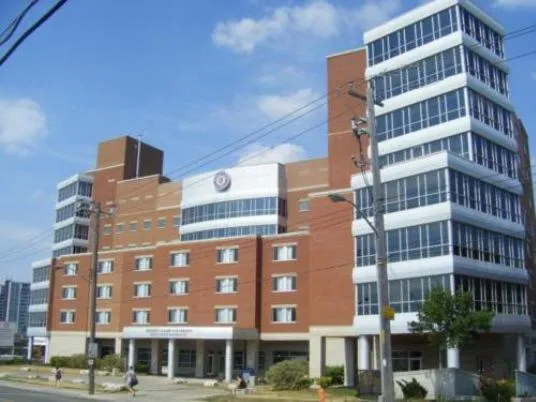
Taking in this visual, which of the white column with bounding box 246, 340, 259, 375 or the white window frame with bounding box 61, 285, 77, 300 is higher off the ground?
the white window frame with bounding box 61, 285, 77, 300

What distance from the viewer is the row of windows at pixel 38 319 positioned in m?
84.2

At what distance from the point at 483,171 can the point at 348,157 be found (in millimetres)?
13402

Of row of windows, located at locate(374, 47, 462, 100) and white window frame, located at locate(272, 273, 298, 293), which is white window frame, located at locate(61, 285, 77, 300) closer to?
white window frame, located at locate(272, 273, 298, 293)

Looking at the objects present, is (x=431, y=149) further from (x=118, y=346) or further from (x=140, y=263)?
(x=118, y=346)

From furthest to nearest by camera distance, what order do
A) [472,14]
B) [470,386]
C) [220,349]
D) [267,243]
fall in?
[220,349] < [267,243] < [472,14] < [470,386]

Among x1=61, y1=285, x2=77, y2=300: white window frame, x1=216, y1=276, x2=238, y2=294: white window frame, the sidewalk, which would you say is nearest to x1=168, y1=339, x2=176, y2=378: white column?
x1=216, y1=276, x2=238, y2=294: white window frame

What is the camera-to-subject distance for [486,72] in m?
48.2

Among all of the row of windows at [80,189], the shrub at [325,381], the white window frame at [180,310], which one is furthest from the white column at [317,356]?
the row of windows at [80,189]

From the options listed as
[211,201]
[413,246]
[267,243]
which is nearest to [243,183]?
[211,201]

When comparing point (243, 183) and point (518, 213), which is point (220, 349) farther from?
point (518, 213)

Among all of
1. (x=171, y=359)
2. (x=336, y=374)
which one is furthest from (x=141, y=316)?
(x=336, y=374)

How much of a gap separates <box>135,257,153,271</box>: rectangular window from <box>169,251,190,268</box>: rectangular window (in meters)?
3.89

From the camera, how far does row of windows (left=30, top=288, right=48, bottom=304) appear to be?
85938mm

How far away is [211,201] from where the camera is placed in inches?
2844
